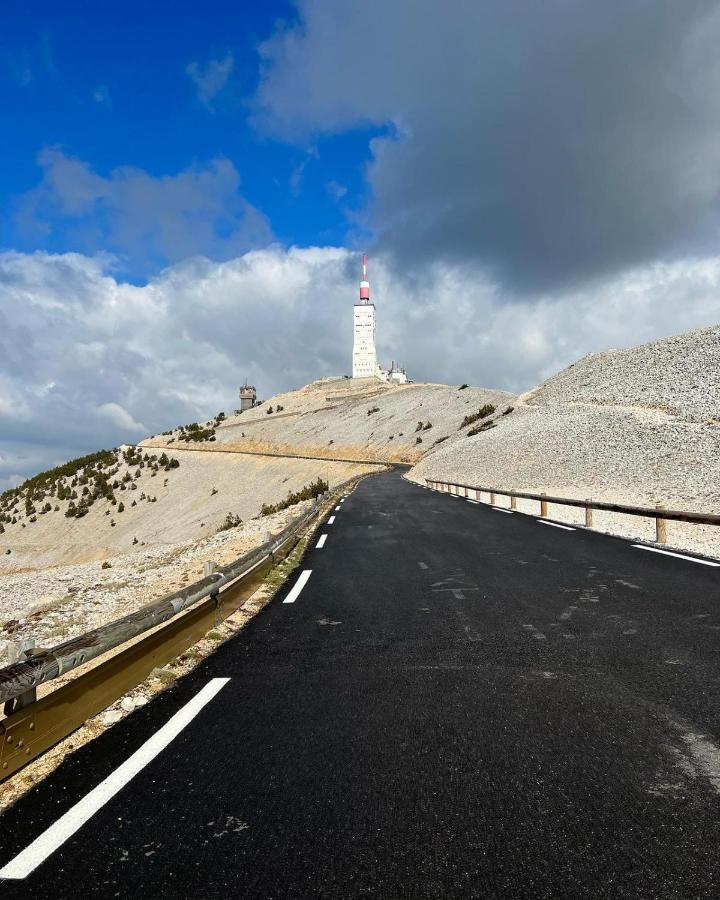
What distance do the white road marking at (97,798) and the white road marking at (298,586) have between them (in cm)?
350

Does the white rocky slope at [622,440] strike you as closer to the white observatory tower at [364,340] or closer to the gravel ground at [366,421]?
the gravel ground at [366,421]

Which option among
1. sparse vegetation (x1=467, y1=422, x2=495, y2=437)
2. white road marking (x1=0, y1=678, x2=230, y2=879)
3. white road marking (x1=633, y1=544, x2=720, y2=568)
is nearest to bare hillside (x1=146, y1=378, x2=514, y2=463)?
sparse vegetation (x1=467, y1=422, x2=495, y2=437)

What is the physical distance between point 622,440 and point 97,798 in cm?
3619

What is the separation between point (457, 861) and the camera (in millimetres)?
2553

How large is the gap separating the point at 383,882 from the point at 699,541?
15127 mm

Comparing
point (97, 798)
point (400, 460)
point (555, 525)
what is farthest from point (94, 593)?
point (400, 460)

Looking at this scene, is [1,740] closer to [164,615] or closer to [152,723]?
[152,723]

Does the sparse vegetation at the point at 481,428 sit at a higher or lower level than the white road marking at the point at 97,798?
higher

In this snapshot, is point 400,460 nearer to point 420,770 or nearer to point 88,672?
point 88,672

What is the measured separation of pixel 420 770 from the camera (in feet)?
11.1

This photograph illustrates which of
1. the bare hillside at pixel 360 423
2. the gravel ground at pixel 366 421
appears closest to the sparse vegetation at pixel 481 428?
the gravel ground at pixel 366 421

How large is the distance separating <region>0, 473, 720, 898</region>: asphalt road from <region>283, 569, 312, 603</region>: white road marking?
1258mm

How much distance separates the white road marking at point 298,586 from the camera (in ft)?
26.8

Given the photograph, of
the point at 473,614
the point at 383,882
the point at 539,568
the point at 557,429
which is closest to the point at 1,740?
the point at 383,882
